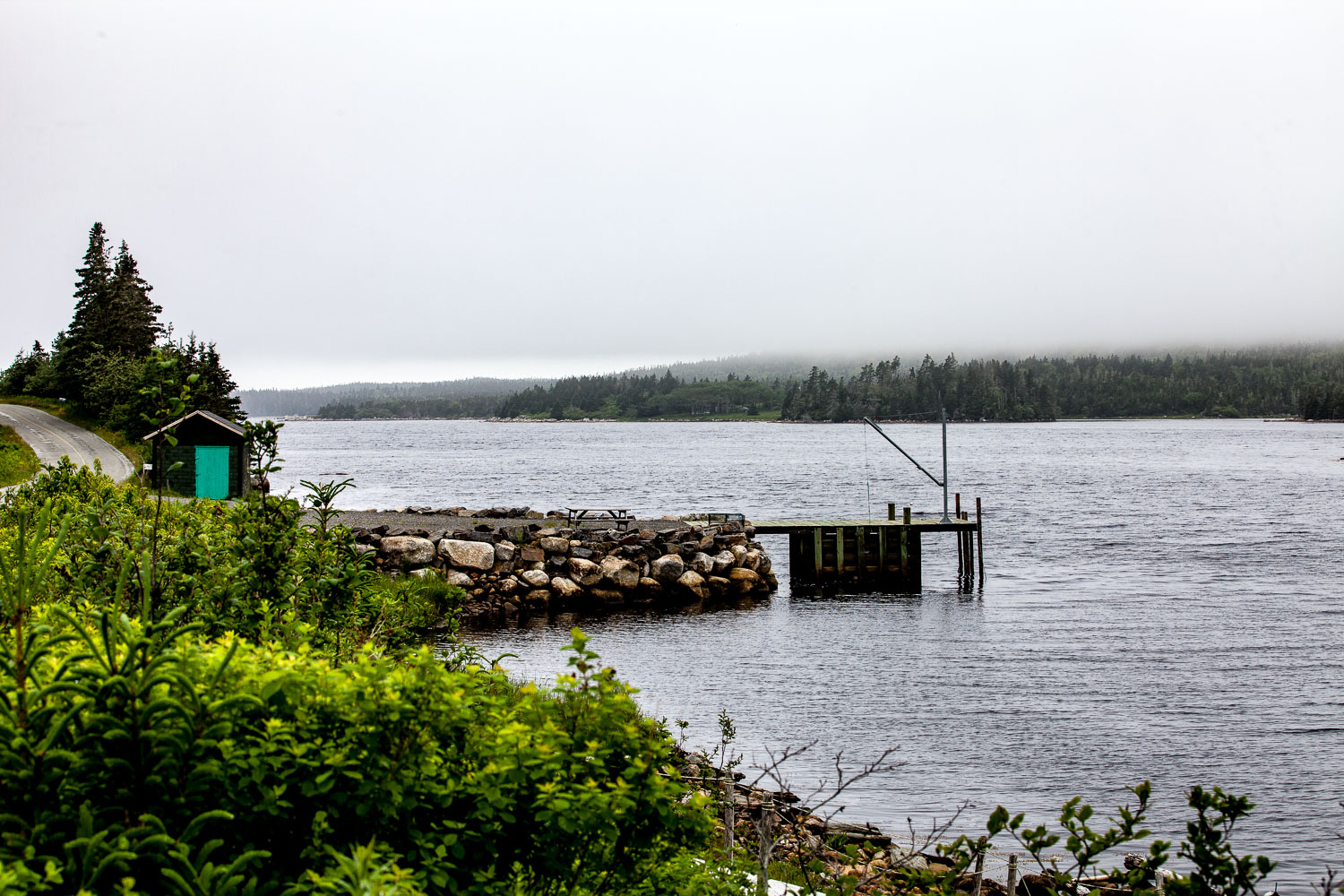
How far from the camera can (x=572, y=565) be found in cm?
2877

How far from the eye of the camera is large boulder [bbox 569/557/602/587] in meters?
28.6

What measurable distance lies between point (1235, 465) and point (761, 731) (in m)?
99.1

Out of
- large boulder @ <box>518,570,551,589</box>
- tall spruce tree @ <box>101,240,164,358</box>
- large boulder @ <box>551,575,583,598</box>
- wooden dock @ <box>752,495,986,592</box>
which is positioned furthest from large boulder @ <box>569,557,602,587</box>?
tall spruce tree @ <box>101,240,164,358</box>

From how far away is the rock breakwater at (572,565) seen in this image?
26.8 metres

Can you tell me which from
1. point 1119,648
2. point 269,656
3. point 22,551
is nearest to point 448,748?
point 269,656

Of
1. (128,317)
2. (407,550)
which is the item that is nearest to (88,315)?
(128,317)

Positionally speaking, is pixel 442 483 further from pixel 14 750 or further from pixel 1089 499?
pixel 14 750

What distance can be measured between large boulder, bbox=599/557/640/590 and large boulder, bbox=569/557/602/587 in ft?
0.59

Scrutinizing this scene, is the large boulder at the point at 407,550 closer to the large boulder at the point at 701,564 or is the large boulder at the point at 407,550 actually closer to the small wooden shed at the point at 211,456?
the large boulder at the point at 701,564

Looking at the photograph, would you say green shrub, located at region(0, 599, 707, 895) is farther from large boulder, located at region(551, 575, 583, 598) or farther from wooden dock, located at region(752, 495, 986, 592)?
wooden dock, located at region(752, 495, 986, 592)

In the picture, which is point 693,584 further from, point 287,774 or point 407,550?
point 287,774

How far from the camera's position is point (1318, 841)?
12602 millimetres

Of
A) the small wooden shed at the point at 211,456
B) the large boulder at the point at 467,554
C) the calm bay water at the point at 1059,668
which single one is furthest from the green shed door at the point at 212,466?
the calm bay water at the point at 1059,668

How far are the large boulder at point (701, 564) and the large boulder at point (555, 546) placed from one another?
12.1 feet
